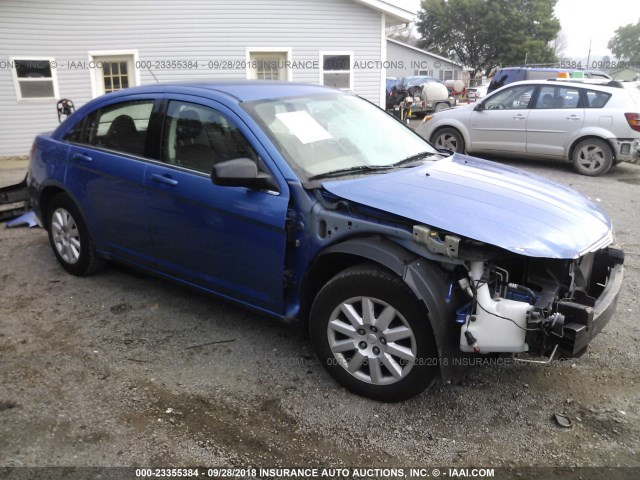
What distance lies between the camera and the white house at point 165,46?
13094 mm

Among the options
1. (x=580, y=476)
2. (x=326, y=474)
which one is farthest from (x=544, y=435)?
(x=326, y=474)

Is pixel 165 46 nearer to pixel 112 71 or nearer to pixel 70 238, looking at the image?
pixel 112 71

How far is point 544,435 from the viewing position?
2.91 meters

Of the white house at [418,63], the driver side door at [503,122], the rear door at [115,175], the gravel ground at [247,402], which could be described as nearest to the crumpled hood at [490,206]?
the gravel ground at [247,402]

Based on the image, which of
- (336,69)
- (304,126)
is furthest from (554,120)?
(304,126)

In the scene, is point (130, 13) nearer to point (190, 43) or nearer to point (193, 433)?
point (190, 43)

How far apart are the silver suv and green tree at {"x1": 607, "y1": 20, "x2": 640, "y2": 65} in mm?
73628

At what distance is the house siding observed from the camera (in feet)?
132

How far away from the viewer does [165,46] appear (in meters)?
13.8

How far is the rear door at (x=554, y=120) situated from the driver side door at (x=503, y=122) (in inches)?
6.3

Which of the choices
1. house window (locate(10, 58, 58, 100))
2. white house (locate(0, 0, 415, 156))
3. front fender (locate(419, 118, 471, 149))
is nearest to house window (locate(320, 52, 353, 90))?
white house (locate(0, 0, 415, 156))

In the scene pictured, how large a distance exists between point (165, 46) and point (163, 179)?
11172 millimetres

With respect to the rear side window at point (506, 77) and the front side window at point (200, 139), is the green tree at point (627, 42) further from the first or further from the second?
the front side window at point (200, 139)

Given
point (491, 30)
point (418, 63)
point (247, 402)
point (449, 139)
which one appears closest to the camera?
point (247, 402)
